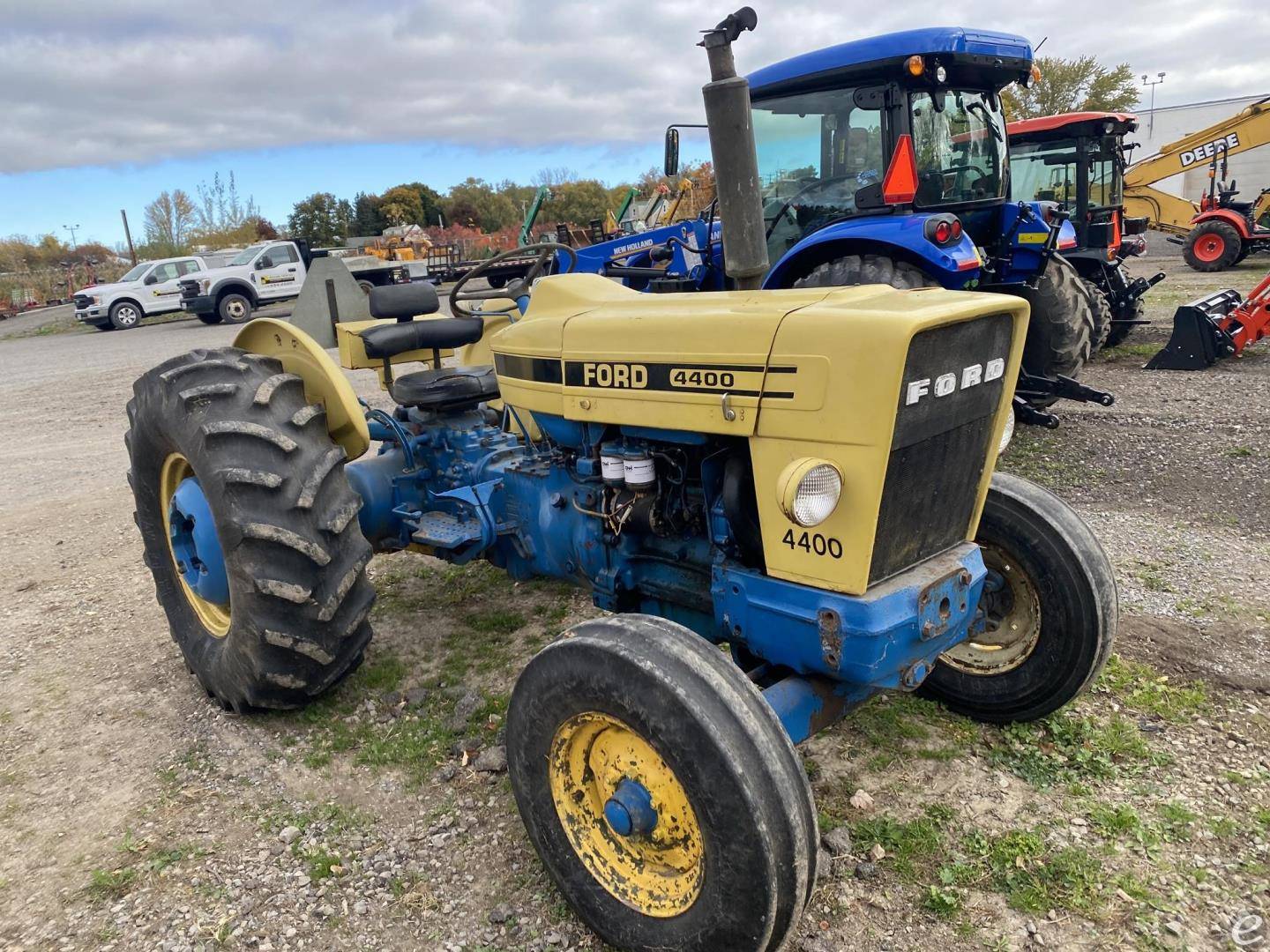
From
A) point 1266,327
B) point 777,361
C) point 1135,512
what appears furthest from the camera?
point 1266,327

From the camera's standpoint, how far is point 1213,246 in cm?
1608

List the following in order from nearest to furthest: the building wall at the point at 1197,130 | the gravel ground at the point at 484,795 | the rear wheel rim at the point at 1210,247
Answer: the gravel ground at the point at 484,795
the rear wheel rim at the point at 1210,247
the building wall at the point at 1197,130

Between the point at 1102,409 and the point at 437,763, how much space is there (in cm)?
625

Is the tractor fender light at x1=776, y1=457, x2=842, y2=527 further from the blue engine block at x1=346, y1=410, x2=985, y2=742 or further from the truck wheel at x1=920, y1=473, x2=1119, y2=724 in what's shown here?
the truck wheel at x1=920, y1=473, x2=1119, y2=724

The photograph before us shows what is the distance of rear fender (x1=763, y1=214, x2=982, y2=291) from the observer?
545cm

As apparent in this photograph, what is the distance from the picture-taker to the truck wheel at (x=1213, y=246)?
15.8 meters

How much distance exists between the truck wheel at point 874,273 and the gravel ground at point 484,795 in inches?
78.9

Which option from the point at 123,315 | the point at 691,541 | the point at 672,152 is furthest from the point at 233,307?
the point at 691,541

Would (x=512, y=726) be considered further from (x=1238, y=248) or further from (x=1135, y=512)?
(x=1238, y=248)

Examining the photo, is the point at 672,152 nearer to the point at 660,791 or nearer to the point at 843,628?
the point at 843,628

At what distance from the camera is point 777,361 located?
214cm

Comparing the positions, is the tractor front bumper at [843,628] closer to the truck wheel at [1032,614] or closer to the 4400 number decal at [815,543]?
the 4400 number decal at [815,543]

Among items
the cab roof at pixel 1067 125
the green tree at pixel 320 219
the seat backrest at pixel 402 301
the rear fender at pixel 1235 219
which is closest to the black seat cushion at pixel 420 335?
the seat backrest at pixel 402 301

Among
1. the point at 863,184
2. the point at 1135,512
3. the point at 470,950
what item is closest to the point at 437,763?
the point at 470,950
